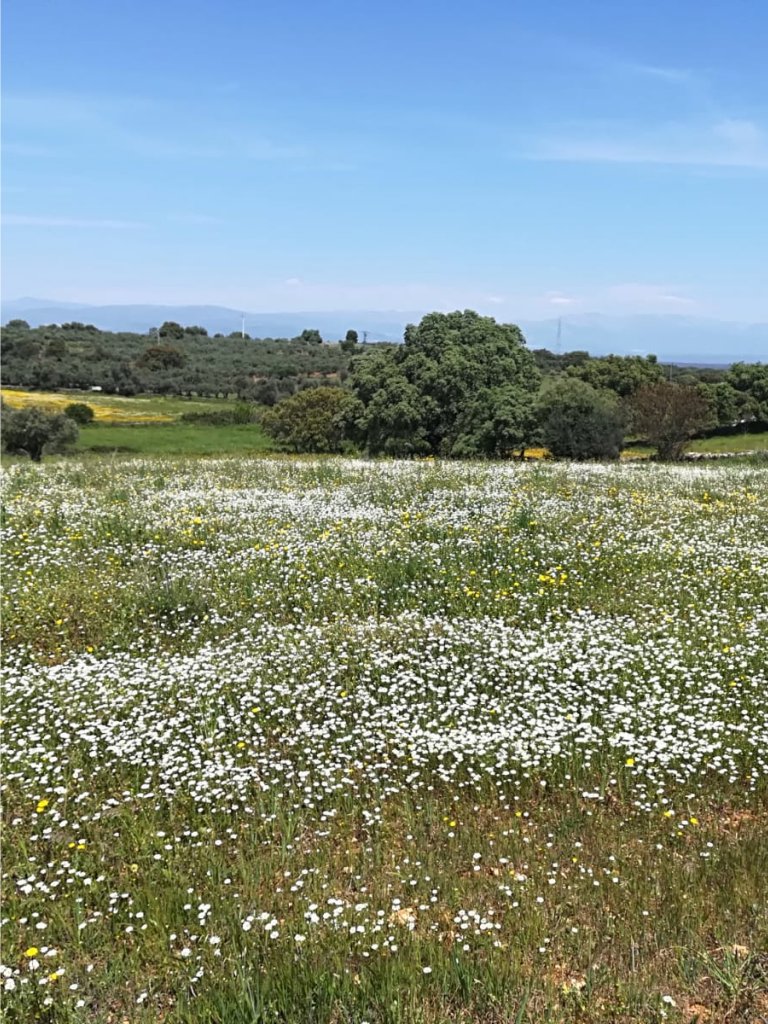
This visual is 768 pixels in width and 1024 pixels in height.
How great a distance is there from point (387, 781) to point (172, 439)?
2178 inches

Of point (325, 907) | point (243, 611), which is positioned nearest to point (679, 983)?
point (325, 907)

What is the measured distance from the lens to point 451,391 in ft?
135

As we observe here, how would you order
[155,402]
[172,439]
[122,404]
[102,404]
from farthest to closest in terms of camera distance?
[155,402] → [122,404] → [102,404] → [172,439]

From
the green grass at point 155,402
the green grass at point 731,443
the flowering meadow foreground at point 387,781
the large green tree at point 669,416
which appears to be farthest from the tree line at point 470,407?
the flowering meadow foreground at point 387,781

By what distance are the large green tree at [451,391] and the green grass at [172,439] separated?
34.5 ft

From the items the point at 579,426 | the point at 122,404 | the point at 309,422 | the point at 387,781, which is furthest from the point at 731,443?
the point at 122,404

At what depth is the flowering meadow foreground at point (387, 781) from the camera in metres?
4.13

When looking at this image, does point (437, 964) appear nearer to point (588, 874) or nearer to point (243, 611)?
point (588, 874)

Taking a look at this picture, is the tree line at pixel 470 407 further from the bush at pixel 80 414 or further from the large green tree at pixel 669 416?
the bush at pixel 80 414

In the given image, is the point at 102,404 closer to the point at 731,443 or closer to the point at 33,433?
the point at 33,433

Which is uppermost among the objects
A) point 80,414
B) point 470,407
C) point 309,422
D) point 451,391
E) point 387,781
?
point 451,391

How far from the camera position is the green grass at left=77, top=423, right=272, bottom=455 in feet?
171

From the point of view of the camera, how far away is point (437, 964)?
13.5ft

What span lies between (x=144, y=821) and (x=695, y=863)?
4.10 meters
